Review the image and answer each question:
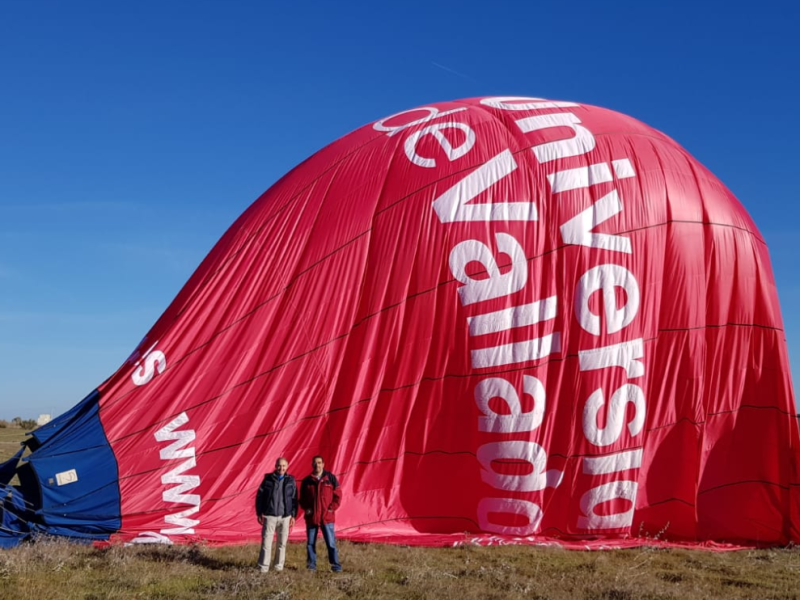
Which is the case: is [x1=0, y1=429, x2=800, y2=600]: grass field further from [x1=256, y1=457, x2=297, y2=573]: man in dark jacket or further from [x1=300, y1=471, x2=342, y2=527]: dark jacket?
[x1=300, y1=471, x2=342, y2=527]: dark jacket

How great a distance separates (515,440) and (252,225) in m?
4.47

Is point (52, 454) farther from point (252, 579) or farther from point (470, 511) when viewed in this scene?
point (470, 511)

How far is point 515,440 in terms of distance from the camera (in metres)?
9.12

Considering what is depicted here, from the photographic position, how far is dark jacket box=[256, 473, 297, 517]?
23.3 ft

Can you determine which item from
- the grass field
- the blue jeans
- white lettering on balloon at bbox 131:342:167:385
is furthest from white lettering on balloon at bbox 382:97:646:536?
white lettering on balloon at bbox 131:342:167:385

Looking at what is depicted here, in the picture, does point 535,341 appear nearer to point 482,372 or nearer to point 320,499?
point 482,372

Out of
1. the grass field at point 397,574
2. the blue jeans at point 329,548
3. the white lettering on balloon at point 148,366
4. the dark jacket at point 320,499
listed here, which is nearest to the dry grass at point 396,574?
the grass field at point 397,574

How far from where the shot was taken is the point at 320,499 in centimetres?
722

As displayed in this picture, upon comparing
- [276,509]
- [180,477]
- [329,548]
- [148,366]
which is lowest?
[329,548]

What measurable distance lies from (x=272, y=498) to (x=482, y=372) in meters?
3.19

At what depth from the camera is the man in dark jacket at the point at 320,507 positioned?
7207mm

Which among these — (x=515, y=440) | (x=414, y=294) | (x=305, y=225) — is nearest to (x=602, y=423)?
(x=515, y=440)

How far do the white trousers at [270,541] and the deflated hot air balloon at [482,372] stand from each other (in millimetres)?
1522

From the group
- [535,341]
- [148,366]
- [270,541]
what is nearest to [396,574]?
[270,541]
